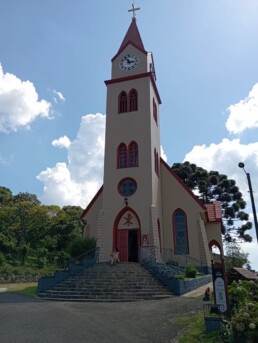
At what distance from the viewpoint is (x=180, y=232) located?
2575 centimetres

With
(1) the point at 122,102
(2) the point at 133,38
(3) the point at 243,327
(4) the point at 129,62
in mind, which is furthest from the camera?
(2) the point at 133,38

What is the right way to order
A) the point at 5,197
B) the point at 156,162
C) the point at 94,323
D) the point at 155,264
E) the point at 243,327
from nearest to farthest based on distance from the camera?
the point at 243,327
the point at 94,323
the point at 155,264
the point at 156,162
the point at 5,197

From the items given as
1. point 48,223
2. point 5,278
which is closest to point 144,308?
point 5,278

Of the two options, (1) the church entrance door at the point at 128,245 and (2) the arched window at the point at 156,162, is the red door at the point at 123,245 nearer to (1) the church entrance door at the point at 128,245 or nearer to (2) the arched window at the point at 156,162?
(1) the church entrance door at the point at 128,245

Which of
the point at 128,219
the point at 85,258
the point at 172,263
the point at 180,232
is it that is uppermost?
the point at 128,219

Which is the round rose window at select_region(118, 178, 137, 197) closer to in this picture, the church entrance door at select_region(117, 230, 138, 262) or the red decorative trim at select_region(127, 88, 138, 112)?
the church entrance door at select_region(117, 230, 138, 262)

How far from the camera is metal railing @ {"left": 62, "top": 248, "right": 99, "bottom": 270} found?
827 inches

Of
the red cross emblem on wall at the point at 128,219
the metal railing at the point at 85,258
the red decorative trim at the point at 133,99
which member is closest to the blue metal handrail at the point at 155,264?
the red cross emblem on wall at the point at 128,219

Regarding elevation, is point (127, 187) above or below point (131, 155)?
below

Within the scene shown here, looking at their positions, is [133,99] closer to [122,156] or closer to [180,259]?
[122,156]

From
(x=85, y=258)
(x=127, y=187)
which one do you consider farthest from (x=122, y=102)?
(x=85, y=258)

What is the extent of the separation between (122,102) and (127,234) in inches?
474

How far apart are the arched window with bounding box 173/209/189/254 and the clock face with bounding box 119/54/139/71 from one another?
14056 millimetres

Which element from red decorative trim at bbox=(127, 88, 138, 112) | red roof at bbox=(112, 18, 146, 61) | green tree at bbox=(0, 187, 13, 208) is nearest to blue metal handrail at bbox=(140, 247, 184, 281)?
red decorative trim at bbox=(127, 88, 138, 112)
